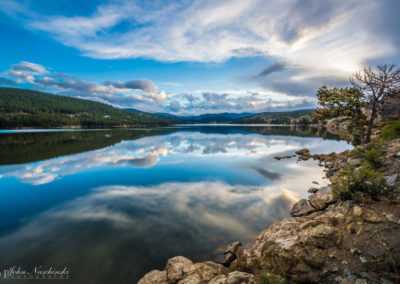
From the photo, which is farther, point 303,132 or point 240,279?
point 303,132

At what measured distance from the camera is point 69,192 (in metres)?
16.0

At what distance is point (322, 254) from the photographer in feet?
19.4

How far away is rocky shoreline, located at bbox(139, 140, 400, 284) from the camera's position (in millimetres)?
5156

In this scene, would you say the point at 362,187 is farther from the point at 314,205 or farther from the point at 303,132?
the point at 303,132

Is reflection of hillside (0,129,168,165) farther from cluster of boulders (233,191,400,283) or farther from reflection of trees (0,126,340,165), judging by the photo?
cluster of boulders (233,191,400,283)

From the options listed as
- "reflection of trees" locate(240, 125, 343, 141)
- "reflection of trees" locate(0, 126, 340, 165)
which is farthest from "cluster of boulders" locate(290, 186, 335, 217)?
"reflection of trees" locate(240, 125, 343, 141)

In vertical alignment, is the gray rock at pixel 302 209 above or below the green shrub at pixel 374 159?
below

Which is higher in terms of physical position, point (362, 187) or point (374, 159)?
point (374, 159)

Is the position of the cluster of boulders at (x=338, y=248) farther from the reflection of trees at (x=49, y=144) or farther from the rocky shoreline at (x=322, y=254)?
the reflection of trees at (x=49, y=144)

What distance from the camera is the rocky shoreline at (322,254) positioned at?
203 inches

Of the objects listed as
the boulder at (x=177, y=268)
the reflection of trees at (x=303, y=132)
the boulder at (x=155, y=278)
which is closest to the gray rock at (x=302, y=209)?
the boulder at (x=177, y=268)

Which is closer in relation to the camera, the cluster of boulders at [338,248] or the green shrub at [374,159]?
the cluster of boulders at [338,248]

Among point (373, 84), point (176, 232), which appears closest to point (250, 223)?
point (176, 232)

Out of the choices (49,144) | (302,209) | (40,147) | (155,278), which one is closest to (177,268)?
(155,278)
